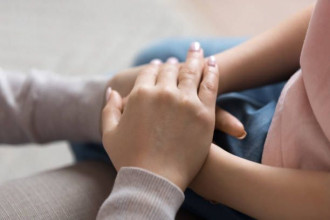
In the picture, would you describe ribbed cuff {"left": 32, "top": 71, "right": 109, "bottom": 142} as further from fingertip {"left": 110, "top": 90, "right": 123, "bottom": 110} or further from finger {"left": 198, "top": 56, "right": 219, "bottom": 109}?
finger {"left": 198, "top": 56, "right": 219, "bottom": 109}

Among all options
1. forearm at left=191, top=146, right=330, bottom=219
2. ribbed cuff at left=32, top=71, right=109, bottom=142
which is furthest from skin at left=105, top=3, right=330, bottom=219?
ribbed cuff at left=32, top=71, right=109, bottom=142

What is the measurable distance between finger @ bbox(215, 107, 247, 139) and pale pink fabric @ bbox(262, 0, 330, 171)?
0.04 m

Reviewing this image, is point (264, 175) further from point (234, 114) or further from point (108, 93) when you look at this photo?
point (108, 93)

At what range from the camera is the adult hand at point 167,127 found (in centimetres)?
51

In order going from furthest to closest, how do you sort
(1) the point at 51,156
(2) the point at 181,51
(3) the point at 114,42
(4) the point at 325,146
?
(3) the point at 114,42, (1) the point at 51,156, (2) the point at 181,51, (4) the point at 325,146

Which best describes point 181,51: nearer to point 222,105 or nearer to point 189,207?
point 222,105

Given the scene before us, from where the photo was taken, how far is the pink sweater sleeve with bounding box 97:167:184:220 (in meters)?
0.47

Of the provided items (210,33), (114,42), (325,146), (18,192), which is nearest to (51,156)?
(114,42)

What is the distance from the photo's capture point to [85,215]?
56cm

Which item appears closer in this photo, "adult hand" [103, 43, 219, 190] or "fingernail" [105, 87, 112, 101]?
"adult hand" [103, 43, 219, 190]

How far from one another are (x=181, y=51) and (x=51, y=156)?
1.79 ft

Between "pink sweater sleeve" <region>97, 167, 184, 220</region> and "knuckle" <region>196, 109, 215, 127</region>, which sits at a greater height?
"knuckle" <region>196, 109, 215, 127</region>

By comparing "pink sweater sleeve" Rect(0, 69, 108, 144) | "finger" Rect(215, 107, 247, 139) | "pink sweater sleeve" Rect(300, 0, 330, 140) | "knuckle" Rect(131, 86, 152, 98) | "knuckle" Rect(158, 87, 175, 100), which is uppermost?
"pink sweater sleeve" Rect(300, 0, 330, 140)

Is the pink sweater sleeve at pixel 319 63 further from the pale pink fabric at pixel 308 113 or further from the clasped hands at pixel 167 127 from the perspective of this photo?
the clasped hands at pixel 167 127
